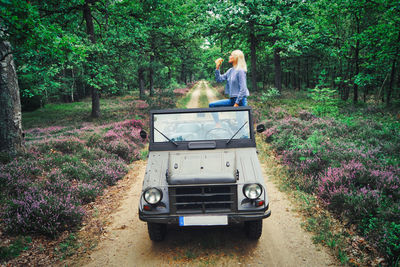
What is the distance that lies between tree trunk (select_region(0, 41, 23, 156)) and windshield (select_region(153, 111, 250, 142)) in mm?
5526

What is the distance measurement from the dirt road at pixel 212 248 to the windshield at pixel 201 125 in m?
1.82

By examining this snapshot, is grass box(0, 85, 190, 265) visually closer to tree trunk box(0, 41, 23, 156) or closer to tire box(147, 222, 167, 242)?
tree trunk box(0, 41, 23, 156)

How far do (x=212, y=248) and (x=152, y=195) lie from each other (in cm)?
144

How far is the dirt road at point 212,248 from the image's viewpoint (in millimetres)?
3473

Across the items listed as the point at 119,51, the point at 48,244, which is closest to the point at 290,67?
the point at 119,51

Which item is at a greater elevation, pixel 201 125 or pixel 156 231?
pixel 201 125

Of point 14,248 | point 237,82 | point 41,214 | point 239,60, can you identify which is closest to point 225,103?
point 237,82

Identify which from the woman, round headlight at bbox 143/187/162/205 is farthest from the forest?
the woman

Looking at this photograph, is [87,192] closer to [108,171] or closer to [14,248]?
[108,171]

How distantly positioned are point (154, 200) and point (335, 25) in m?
17.0

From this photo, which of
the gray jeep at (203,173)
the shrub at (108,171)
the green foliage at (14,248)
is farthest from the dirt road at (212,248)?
the shrub at (108,171)

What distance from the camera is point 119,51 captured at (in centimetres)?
A: 1519

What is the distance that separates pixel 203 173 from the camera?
3.36 metres

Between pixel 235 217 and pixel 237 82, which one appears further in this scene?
pixel 237 82
